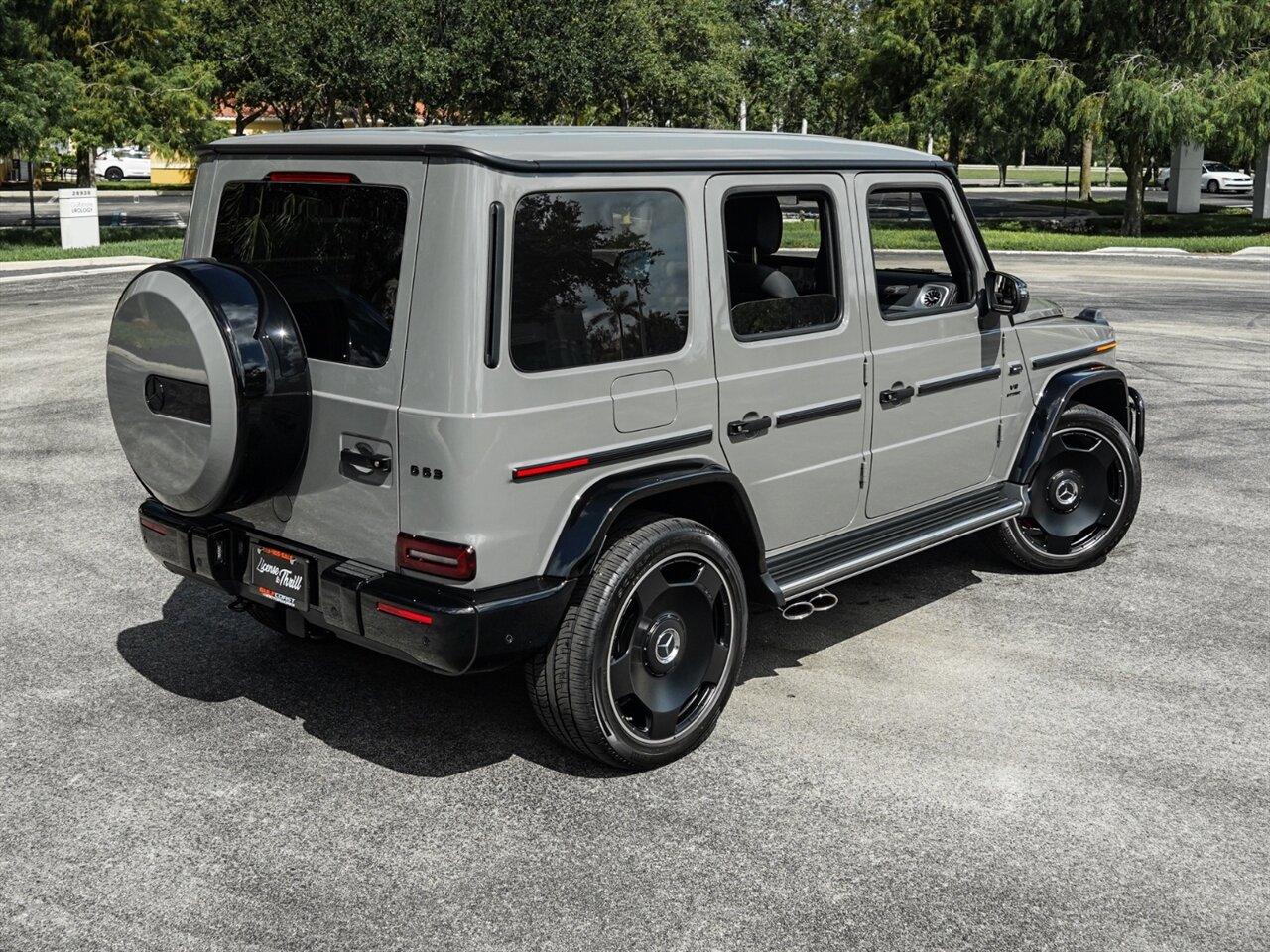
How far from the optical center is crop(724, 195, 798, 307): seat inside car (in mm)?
4941

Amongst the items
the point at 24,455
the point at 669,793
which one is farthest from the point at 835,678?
the point at 24,455

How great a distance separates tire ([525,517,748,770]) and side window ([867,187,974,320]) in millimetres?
1587

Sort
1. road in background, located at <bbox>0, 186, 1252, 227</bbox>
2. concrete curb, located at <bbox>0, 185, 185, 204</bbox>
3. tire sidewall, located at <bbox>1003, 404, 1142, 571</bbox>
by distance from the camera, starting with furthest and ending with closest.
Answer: concrete curb, located at <bbox>0, 185, 185, 204</bbox> → road in background, located at <bbox>0, 186, 1252, 227</bbox> → tire sidewall, located at <bbox>1003, 404, 1142, 571</bbox>

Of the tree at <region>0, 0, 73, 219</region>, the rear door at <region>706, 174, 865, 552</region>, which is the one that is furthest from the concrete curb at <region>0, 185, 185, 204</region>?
the rear door at <region>706, 174, 865, 552</region>

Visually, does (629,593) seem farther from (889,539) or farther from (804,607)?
(889,539)

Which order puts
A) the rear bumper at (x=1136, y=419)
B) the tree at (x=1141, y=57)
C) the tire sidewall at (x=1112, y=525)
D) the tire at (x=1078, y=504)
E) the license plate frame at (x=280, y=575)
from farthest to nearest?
the tree at (x=1141, y=57) → the rear bumper at (x=1136, y=419) → the tire at (x=1078, y=504) → the tire sidewall at (x=1112, y=525) → the license plate frame at (x=280, y=575)

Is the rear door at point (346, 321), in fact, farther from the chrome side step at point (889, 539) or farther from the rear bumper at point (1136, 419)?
the rear bumper at point (1136, 419)

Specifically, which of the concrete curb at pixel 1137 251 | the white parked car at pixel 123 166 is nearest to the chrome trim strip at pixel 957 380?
the concrete curb at pixel 1137 251

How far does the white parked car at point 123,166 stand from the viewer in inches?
2432

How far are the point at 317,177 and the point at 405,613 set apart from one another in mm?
1518

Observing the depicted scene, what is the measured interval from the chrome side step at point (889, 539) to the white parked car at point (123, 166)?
61788 millimetres

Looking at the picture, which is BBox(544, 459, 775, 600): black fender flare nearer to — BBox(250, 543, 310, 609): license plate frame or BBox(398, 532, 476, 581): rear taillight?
BBox(398, 532, 476, 581): rear taillight

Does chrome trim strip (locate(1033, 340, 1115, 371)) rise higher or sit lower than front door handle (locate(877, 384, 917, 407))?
higher

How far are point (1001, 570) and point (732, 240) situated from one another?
111 inches
